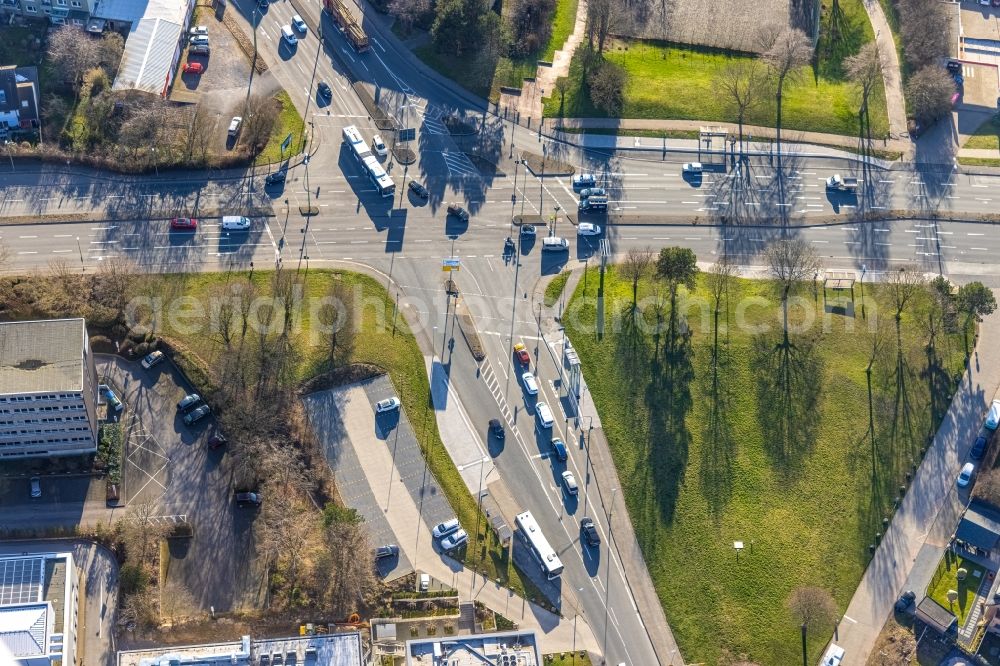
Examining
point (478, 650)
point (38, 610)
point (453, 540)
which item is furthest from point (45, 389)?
point (478, 650)

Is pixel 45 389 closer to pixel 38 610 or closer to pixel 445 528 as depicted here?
pixel 38 610

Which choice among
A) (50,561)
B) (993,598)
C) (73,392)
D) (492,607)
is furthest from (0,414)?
(993,598)

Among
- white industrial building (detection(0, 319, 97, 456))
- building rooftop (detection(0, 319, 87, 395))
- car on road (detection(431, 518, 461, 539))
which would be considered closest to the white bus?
car on road (detection(431, 518, 461, 539))

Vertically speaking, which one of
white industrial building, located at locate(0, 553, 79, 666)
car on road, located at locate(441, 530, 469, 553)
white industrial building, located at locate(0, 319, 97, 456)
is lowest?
white industrial building, located at locate(0, 553, 79, 666)

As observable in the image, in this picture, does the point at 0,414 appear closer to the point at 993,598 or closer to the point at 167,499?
the point at 167,499

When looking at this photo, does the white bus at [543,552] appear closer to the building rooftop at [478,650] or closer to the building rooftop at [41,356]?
the building rooftop at [478,650]

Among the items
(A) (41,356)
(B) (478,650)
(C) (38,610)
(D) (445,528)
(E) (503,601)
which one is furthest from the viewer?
(D) (445,528)

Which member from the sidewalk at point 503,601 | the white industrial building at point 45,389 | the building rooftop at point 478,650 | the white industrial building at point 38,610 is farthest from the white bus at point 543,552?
the white industrial building at point 45,389

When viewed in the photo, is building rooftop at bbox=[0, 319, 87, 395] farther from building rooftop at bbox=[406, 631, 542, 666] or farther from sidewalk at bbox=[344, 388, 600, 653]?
building rooftop at bbox=[406, 631, 542, 666]
